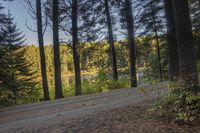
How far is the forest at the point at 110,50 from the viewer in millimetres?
8383

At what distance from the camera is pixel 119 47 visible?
35562 millimetres

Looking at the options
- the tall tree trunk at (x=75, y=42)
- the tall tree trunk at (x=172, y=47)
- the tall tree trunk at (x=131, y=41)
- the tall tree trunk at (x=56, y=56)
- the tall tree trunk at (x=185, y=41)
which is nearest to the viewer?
the tall tree trunk at (x=185, y=41)

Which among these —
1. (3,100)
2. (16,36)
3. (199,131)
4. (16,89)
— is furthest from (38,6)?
(16,36)

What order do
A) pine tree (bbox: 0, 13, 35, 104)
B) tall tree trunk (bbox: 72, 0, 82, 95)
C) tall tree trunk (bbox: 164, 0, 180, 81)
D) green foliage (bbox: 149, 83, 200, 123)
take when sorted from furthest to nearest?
1. pine tree (bbox: 0, 13, 35, 104)
2. tall tree trunk (bbox: 72, 0, 82, 95)
3. tall tree trunk (bbox: 164, 0, 180, 81)
4. green foliage (bbox: 149, 83, 200, 123)

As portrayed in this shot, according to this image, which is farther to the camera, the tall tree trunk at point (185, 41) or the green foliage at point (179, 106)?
the tall tree trunk at point (185, 41)

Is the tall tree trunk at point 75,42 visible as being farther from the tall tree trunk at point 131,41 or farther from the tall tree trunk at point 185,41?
the tall tree trunk at point 185,41

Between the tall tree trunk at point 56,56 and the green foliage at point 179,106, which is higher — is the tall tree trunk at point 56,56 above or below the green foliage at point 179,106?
above

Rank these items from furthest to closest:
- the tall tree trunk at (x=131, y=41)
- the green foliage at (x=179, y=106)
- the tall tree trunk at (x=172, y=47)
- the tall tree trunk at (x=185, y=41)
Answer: the tall tree trunk at (x=131, y=41) → the tall tree trunk at (x=172, y=47) → the tall tree trunk at (x=185, y=41) → the green foliage at (x=179, y=106)

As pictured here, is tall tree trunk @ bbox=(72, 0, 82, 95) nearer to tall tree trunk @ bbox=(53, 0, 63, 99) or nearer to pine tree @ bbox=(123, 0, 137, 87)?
tall tree trunk @ bbox=(53, 0, 63, 99)

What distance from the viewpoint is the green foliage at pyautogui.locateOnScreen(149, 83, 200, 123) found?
7.65m

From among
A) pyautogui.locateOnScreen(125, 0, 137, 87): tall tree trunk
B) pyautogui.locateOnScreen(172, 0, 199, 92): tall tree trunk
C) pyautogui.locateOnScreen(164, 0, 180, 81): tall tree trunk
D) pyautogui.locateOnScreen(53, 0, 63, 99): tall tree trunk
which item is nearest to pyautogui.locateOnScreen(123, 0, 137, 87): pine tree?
pyautogui.locateOnScreen(125, 0, 137, 87): tall tree trunk

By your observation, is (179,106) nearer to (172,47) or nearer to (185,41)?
(185,41)

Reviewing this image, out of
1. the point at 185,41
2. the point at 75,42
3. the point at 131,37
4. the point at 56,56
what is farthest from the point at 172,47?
the point at 131,37

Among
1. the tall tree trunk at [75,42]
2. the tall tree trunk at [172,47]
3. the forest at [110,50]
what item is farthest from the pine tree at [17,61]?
the tall tree trunk at [172,47]
